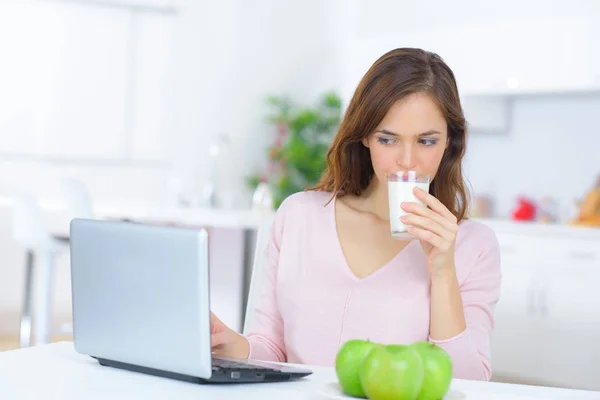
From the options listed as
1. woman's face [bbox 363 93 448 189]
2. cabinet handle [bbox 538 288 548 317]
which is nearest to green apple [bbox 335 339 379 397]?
woman's face [bbox 363 93 448 189]

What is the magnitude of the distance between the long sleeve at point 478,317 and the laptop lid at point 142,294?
621mm

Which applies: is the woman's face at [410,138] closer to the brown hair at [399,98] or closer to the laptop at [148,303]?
the brown hair at [399,98]

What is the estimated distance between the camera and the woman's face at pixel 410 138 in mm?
1966

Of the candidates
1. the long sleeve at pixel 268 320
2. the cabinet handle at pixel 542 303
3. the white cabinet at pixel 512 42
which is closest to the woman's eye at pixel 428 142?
the long sleeve at pixel 268 320

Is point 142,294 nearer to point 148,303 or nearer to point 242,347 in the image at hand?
point 148,303

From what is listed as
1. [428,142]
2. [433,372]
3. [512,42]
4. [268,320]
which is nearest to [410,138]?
[428,142]

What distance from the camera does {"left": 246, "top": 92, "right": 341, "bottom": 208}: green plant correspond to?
6965mm

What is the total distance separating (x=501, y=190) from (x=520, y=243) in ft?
2.94

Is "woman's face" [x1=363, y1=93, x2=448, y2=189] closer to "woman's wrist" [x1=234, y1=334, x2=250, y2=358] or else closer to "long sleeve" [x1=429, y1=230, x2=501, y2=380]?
"long sleeve" [x1=429, y1=230, x2=501, y2=380]

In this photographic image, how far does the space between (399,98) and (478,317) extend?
0.46 meters

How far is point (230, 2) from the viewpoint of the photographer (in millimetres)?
7113

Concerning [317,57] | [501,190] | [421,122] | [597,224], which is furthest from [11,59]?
[421,122]

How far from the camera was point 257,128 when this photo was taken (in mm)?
7312

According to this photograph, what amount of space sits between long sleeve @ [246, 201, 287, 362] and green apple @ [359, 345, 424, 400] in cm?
79
